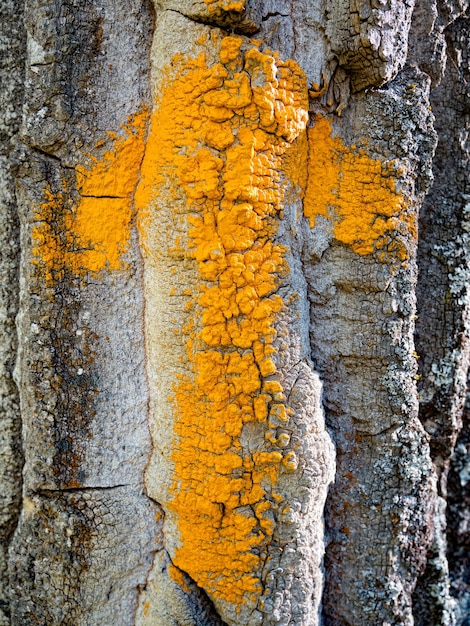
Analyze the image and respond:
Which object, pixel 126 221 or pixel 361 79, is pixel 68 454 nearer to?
pixel 126 221

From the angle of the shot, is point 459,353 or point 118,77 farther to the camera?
point 459,353

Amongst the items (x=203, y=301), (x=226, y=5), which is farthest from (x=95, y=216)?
(x=226, y=5)

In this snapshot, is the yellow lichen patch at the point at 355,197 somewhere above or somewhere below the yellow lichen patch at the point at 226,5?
below

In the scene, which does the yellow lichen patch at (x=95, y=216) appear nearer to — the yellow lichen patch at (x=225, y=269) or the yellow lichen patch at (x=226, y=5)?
the yellow lichen patch at (x=225, y=269)

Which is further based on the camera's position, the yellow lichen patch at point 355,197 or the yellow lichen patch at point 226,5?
the yellow lichen patch at point 355,197

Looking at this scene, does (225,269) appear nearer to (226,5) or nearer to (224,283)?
(224,283)

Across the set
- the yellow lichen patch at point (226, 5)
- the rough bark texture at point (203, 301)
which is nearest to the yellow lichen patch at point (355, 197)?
the rough bark texture at point (203, 301)

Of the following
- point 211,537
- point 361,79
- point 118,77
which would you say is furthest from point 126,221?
point 211,537

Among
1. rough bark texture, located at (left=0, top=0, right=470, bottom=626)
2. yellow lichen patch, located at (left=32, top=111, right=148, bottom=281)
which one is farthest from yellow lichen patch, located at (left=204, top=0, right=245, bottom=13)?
yellow lichen patch, located at (left=32, top=111, right=148, bottom=281)

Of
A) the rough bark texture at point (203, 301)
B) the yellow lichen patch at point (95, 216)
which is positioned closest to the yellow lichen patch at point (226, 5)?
the rough bark texture at point (203, 301)
